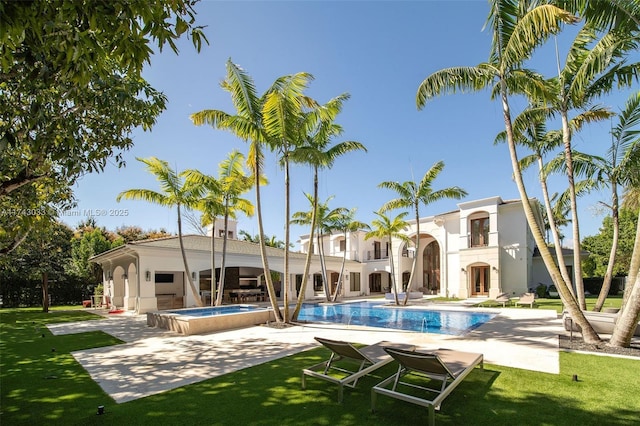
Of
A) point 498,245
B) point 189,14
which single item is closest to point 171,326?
point 189,14

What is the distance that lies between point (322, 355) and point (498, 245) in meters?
24.0

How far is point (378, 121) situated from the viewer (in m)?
20.4

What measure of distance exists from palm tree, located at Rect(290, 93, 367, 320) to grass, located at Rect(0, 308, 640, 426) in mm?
7951

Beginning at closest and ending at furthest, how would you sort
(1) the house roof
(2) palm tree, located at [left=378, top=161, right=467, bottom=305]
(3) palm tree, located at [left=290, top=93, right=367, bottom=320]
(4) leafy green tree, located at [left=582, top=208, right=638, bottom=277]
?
(3) palm tree, located at [left=290, top=93, right=367, bottom=320] → (1) the house roof → (2) palm tree, located at [left=378, top=161, right=467, bottom=305] → (4) leafy green tree, located at [left=582, top=208, right=638, bottom=277]

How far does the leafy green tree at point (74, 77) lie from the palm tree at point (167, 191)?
8.65 m

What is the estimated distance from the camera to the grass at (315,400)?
16.1 feet

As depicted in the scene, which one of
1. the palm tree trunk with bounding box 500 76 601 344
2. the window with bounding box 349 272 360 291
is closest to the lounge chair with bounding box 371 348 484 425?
the palm tree trunk with bounding box 500 76 601 344

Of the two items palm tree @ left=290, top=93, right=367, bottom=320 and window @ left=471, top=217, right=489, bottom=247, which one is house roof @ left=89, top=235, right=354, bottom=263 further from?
window @ left=471, top=217, right=489, bottom=247

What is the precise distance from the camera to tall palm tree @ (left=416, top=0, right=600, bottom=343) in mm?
8516

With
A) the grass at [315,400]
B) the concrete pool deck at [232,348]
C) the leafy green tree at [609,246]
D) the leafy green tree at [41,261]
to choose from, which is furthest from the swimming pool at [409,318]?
the leafy green tree at [609,246]

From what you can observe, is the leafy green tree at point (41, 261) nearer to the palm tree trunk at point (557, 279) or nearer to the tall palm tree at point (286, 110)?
the tall palm tree at point (286, 110)

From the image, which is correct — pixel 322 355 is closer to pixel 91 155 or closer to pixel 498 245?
pixel 91 155

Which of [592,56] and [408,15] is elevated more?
[408,15]

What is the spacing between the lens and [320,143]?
1462cm
